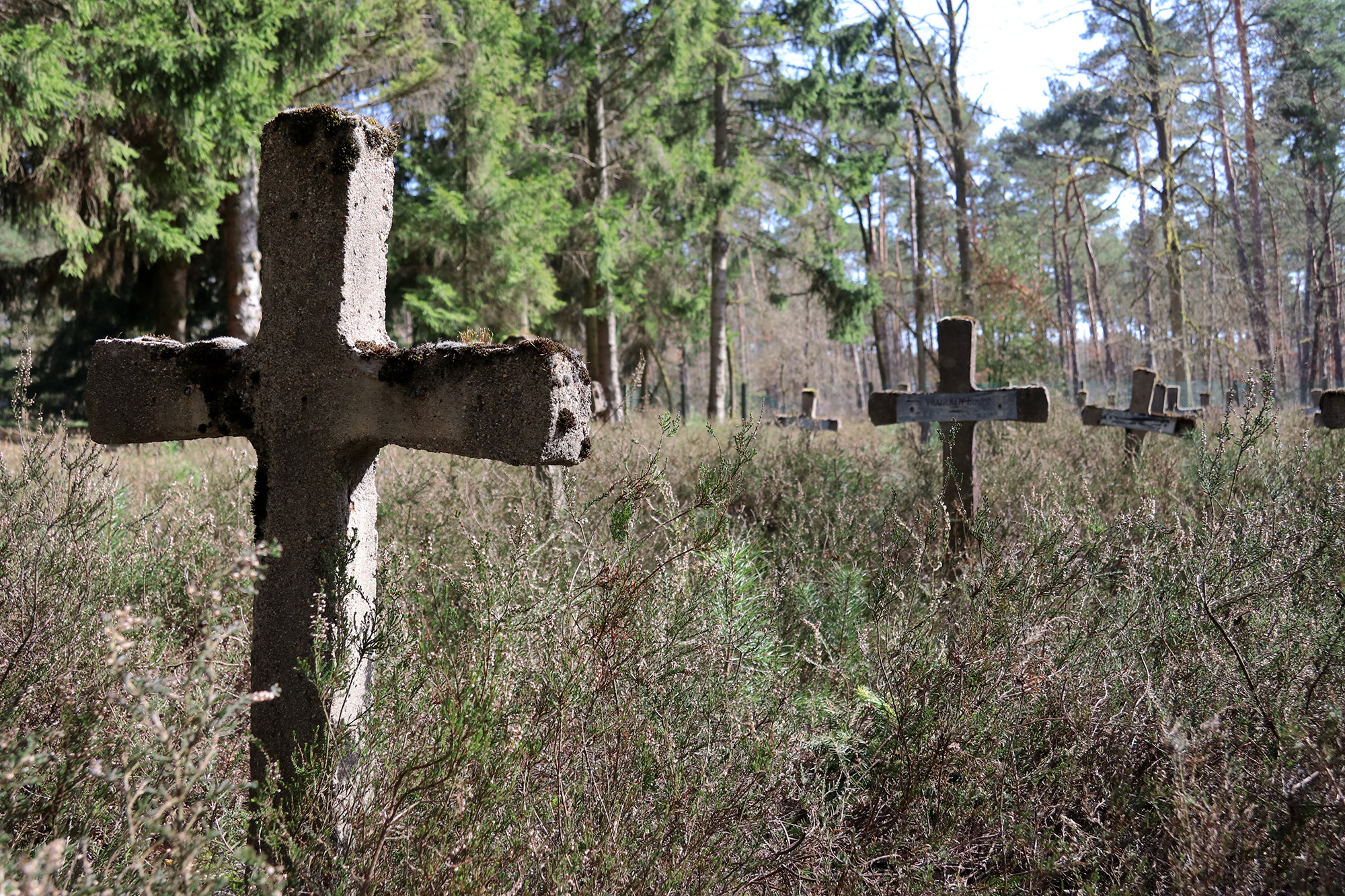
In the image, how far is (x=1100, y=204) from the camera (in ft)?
121

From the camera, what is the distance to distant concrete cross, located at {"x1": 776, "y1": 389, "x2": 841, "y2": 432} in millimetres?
9844

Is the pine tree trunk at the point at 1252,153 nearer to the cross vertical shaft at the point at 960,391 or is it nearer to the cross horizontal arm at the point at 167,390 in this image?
the cross vertical shaft at the point at 960,391

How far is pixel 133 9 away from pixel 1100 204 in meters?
38.9

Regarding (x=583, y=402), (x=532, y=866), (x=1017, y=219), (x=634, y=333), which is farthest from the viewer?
(x=1017, y=219)

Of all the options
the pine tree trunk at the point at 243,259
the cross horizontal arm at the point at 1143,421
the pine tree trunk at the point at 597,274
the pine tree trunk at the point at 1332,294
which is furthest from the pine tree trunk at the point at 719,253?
the pine tree trunk at the point at 1332,294

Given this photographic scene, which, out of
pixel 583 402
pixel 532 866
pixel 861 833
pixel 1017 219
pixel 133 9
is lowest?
pixel 861 833

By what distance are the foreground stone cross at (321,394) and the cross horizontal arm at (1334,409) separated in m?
5.97

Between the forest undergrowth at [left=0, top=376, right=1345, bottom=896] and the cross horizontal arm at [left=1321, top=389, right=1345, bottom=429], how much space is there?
118 inches

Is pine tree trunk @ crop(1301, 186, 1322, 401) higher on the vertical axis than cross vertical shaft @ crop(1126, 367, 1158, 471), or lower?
higher

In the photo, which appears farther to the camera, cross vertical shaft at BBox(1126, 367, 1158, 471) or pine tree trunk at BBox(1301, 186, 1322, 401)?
pine tree trunk at BBox(1301, 186, 1322, 401)

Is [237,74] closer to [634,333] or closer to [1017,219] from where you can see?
[634,333]

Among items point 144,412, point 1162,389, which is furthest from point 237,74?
point 1162,389

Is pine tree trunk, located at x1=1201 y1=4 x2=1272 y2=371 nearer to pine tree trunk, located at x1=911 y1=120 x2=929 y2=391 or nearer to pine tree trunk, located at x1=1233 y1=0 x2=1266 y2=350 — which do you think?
pine tree trunk, located at x1=1233 y1=0 x2=1266 y2=350

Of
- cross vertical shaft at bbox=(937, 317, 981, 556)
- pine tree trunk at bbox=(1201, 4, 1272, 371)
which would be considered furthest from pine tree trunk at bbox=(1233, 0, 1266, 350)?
cross vertical shaft at bbox=(937, 317, 981, 556)
